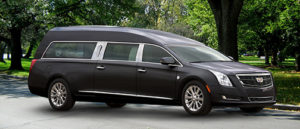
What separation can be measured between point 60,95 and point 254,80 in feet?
14.6

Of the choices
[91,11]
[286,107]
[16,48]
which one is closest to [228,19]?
[286,107]

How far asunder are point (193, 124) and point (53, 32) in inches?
180

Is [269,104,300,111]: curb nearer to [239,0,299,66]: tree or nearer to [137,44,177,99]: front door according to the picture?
[137,44,177,99]: front door

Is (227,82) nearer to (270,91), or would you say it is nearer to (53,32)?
(270,91)

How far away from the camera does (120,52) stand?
9.26m

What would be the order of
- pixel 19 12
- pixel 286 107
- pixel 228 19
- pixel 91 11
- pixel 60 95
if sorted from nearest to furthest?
1. pixel 60 95
2. pixel 286 107
3. pixel 228 19
4. pixel 19 12
5. pixel 91 11

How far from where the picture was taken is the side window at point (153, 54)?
889cm

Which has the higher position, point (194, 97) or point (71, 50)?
point (71, 50)

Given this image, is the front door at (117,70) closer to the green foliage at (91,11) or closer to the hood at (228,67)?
the hood at (228,67)

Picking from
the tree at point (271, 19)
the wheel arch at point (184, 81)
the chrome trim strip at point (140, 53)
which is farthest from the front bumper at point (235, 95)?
the tree at point (271, 19)

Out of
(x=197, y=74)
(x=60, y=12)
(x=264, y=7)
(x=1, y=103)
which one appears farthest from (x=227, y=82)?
(x=264, y=7)

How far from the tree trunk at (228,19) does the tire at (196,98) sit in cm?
874

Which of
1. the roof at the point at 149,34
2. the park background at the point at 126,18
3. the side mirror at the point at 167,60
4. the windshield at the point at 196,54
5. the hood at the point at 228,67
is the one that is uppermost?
the park background at the point at 126,18

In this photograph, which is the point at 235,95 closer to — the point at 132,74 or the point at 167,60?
the point at 167,60
